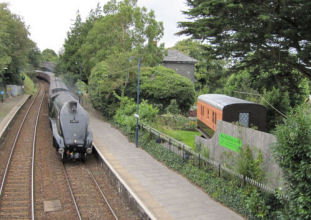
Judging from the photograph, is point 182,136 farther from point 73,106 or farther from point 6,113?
point 6,113

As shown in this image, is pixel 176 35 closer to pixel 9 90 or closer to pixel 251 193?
pixel 251 193

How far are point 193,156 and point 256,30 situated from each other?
6.56 metres

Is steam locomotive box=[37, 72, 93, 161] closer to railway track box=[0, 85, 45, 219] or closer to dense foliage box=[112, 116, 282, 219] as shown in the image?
railway track box=[0, 85, 45, 219]

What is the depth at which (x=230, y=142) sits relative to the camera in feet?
40.8

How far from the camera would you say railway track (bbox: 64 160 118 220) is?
11822mm

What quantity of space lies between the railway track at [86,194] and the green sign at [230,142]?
5251 mm

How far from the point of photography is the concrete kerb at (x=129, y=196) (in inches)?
423

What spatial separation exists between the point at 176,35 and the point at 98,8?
41.0 m

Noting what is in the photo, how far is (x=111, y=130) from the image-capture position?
1051 inches

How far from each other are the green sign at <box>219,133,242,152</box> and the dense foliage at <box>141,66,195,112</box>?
1706cm

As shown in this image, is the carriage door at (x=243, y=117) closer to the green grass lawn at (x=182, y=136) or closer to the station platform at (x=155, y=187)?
the green grass lawn at (x=182, y=136)

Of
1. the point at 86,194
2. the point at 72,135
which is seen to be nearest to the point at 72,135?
the point at 72,135

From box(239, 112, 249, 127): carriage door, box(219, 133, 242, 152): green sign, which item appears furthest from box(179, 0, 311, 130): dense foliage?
box(219, 133, 242, 152): green sign

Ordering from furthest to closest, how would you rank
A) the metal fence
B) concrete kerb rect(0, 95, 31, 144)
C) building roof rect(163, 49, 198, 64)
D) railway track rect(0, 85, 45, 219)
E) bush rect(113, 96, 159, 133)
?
building roof rect(163, 49, 198, 64) → bush rect(113, 96, 159, 133) → concrete kerb rect(0, 95, 31, 144) → railway track rect(0, 85, 45, 219) → the metal fence
